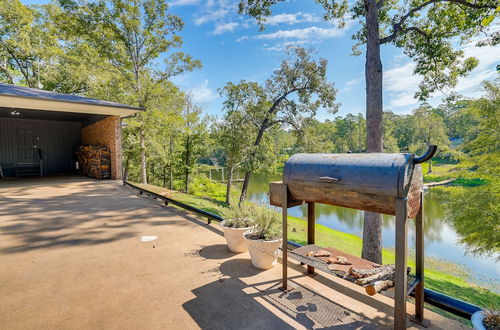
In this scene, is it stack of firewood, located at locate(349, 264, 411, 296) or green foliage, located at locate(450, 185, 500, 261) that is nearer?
stack of firewood, located at locate(349, 264, 411, 296)

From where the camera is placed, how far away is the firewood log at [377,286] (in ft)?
5.74

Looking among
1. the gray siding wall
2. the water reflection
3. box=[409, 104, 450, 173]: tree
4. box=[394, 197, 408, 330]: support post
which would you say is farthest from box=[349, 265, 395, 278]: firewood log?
box=[409, 104, 450, 173]: tree

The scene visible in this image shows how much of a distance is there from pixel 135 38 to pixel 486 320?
15.5 metres

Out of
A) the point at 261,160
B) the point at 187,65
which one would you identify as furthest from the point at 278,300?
the point at 187,65

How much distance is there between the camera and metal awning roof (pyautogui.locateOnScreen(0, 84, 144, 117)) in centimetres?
641

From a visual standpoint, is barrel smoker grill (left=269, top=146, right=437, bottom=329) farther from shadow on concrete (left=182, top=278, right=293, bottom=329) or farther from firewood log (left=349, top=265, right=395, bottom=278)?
shadow on concrete (left=182, top=278, right=293, bottom=329)

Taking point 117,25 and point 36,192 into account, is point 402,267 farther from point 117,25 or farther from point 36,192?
point 117,25

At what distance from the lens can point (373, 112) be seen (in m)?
5.08

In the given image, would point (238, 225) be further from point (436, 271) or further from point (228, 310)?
point (436, 271)

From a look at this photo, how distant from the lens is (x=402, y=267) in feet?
5.57

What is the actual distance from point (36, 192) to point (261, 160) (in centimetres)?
892

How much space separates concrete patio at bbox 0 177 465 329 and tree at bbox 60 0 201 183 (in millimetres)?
9202

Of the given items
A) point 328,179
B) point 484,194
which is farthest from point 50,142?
point 484,194

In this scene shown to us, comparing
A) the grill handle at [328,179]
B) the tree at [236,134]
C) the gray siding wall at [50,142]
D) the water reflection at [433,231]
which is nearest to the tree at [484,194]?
the water reflection at [433,231]
